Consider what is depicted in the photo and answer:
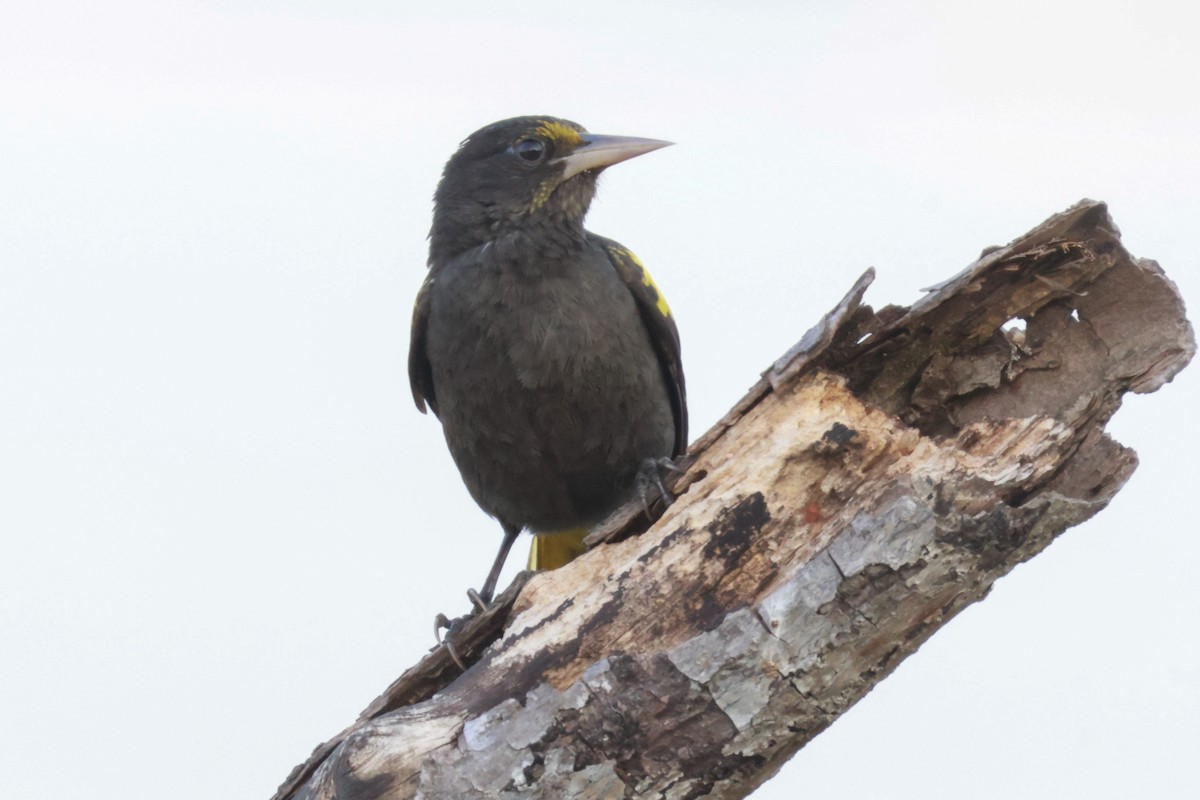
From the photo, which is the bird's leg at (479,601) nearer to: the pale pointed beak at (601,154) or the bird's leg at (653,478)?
the bird's leg at (653,478)

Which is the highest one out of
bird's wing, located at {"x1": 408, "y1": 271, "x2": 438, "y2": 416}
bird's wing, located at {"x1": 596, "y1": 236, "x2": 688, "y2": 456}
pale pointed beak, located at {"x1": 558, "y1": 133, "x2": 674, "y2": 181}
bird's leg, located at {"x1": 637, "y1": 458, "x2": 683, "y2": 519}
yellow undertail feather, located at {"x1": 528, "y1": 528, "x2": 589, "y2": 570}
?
pale pointed beak, located at {"x1": 558, "y1": 133, "x2": 674, "y2": 181}

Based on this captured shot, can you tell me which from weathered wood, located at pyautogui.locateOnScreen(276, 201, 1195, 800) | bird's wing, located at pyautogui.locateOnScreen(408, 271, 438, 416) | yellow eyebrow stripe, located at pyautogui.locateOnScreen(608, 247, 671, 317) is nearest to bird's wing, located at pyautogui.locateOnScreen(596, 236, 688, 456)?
yellow eyebrow stripe, located at pyautogui.locateOnScreen(608, 247, 671, 317)

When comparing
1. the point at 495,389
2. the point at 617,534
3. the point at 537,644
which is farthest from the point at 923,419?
the point at 495,389

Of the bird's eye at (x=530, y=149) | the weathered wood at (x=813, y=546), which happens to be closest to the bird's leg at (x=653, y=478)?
the weathered wood at (x=813, y=546)

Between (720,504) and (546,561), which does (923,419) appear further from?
(546,561)

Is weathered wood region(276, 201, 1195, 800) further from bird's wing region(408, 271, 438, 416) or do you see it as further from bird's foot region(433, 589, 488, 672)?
bird's wing region(408, 271, 438, 416)

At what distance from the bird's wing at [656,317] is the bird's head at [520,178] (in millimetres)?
267

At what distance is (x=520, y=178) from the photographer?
19.3 feet

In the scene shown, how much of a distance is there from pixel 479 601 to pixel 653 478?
37.2 inches

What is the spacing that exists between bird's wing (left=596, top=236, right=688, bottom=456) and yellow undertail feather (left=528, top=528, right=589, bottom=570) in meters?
0.74

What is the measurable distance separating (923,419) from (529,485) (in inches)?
81.2

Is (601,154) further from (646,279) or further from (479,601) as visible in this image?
(479,601)

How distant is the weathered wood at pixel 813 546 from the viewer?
3592 mm

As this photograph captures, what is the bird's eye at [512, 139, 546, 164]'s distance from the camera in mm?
5945
